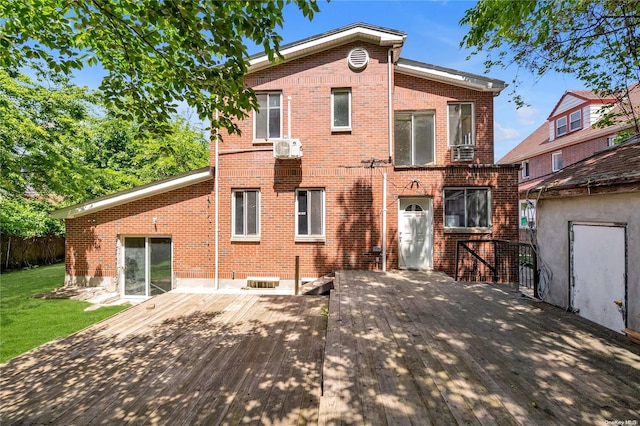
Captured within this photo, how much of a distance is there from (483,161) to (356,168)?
15.5 feet

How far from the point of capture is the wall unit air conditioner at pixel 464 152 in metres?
9.82

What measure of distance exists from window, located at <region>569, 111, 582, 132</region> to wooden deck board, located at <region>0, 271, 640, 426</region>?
844 inches

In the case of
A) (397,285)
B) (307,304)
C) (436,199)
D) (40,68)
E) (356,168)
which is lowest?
(307,304)

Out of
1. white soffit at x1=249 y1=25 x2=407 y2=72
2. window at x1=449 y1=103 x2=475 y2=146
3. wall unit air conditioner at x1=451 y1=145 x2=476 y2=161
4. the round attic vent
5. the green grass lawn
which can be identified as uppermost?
white soffit at x1=249 y1=25 x2=407 y2=72

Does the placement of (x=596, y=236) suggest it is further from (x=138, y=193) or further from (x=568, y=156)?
(x=568, y=156)

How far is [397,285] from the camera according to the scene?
23.4 ft

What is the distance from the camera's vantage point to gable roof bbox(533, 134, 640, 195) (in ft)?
15.0

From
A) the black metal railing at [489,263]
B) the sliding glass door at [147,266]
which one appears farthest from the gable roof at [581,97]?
the sliding glass door at [147,266]

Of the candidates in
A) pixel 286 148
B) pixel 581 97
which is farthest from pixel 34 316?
pixel 581 97

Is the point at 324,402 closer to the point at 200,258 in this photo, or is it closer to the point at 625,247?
the point at 625,247

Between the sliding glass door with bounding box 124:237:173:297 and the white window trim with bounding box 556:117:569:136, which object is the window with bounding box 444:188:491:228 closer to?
the sliding glass door with bounding box 124:237:173:297

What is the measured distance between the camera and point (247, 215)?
32.1 feet

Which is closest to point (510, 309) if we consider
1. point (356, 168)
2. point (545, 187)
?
point (545, 187)

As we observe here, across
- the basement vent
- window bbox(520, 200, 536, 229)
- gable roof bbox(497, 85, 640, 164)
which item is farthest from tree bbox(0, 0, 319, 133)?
gable roof bbox(497, 85, 640, 164)
